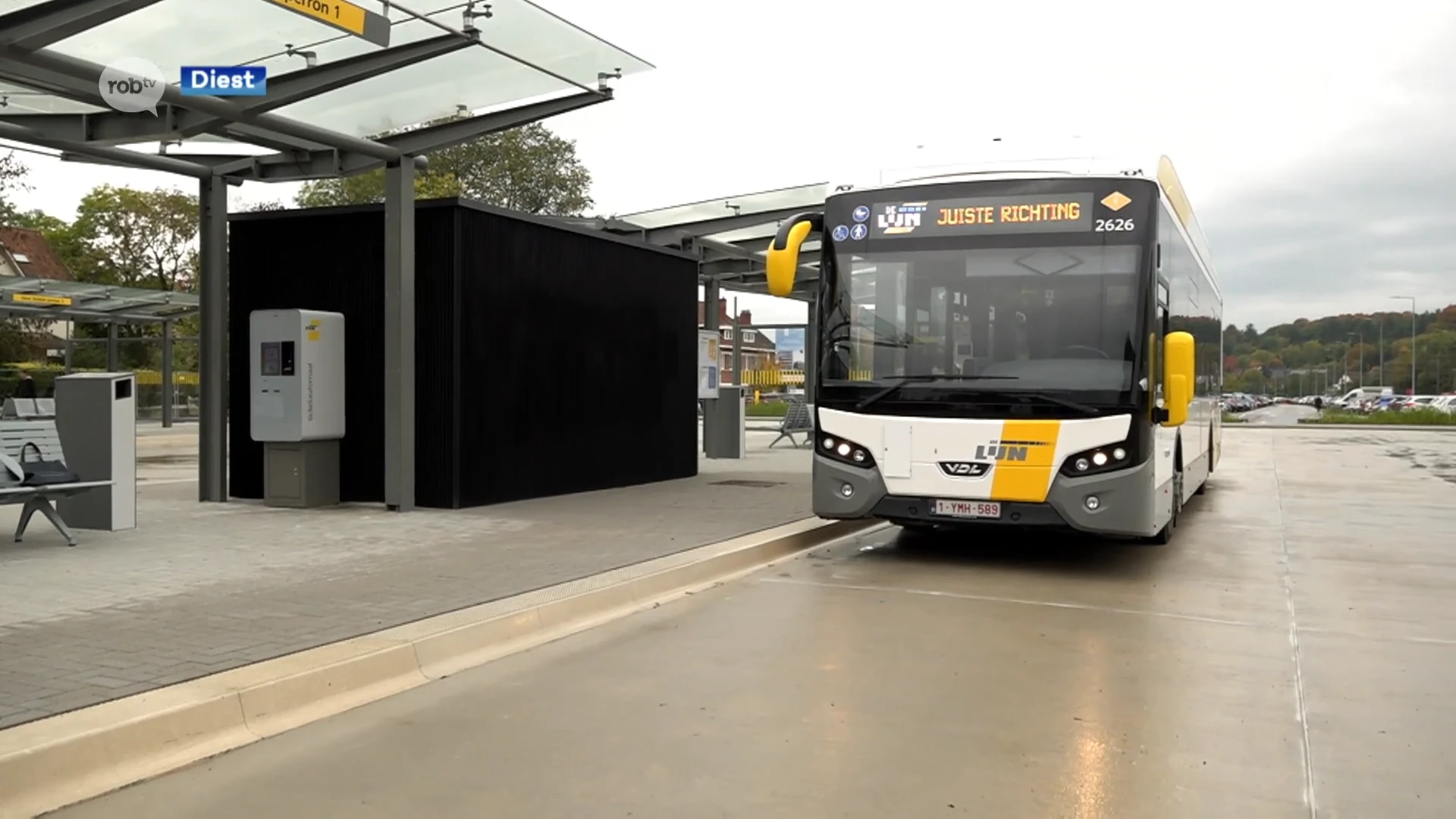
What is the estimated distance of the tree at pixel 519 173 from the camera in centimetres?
4025

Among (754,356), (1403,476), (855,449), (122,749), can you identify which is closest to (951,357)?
(855,449)

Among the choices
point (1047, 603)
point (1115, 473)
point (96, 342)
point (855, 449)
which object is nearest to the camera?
point (1047, 603)

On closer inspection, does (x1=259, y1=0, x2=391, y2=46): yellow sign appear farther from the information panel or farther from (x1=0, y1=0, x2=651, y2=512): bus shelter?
the information panel

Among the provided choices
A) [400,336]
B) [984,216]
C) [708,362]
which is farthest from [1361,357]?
[400,336]

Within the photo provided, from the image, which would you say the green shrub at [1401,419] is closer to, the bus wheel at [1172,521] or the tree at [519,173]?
the tree at [519,173]

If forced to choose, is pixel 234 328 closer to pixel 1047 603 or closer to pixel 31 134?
pixel 31 134

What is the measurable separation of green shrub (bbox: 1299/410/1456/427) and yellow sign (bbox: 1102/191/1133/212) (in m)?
41.5

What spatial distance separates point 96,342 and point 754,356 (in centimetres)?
4429

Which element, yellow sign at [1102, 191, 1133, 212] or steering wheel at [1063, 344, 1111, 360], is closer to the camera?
steering wheel at [1063, 344, 1111, 360]

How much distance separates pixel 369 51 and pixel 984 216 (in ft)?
17.8

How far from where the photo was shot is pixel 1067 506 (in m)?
8.52

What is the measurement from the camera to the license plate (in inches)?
345

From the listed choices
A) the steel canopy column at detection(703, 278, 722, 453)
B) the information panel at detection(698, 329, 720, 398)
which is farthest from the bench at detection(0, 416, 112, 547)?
the steel canopy column at detection(703, 278, 722, 453)

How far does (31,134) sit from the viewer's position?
10.2 m
